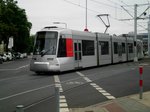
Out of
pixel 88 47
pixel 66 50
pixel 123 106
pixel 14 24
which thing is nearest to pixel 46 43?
pixel 66 50

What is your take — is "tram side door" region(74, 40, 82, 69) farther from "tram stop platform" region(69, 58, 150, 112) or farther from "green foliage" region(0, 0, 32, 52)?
"green foliage" region(0, 0, 32, 52)

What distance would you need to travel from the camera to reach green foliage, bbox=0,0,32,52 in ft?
254

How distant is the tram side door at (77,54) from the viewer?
28.2 meters

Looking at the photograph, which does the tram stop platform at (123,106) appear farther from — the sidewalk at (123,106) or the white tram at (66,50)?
the white tram at (66,50)

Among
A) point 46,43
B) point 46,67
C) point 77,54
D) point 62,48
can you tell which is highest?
point 46,43

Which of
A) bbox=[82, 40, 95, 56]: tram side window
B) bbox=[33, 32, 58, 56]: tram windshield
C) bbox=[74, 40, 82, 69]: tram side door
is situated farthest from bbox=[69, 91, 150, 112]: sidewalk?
bbox=[82, 40, 95, 56]: tram side window

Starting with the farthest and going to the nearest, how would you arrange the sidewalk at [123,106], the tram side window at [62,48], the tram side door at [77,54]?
1. the tram side door at [77,54]
2. the tram side window at [62,48]
3. the sidewalk at [123,106]

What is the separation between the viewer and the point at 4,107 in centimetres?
1145

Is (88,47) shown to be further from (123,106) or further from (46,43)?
(123,106)

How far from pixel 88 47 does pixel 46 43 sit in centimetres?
625

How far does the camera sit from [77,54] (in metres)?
28.5

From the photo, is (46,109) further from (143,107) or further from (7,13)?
(7,13)

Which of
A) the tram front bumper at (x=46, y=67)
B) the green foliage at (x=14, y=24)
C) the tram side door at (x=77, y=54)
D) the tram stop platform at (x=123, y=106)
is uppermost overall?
the green foliage at (x=14, y=24)

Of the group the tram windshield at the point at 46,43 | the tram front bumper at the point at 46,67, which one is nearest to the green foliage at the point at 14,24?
the tram windshield at the point at 46,43
